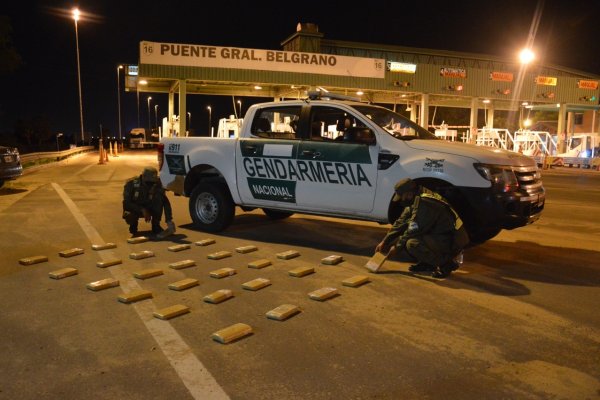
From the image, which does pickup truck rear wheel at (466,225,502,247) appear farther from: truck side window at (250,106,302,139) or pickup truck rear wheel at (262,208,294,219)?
pickup truck rear wheel at (262,208,294,219)

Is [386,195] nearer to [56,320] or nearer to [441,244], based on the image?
[441,244]

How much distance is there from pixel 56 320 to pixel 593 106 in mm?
43646

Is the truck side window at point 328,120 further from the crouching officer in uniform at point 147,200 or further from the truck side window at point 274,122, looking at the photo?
the crouching officer in uniform at point 147,200

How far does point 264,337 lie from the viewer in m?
4.21

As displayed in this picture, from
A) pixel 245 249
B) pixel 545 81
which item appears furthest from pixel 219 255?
pixel 545 81

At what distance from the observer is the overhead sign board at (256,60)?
26.7 metres

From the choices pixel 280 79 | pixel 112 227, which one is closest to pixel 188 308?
pixel 112 227

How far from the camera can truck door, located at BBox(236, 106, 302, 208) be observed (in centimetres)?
749

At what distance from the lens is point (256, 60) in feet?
93.1

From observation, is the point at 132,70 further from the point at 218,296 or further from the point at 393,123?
the point at 218,296

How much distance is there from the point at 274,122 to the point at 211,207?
5.36 ft

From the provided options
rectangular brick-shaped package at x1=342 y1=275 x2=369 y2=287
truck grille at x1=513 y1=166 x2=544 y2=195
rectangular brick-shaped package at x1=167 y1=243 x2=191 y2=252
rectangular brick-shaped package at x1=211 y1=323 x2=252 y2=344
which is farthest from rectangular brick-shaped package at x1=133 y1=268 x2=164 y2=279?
truck grille at x1=513 y1=166 x2=544 y2=195

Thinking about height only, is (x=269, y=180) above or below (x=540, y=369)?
above

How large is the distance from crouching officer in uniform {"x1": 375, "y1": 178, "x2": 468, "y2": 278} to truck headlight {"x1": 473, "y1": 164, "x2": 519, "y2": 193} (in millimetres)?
651
